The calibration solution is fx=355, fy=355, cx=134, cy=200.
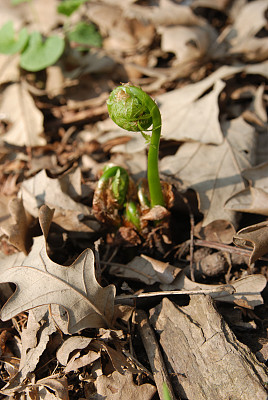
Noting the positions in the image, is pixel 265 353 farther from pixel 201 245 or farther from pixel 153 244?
pixel 153 244

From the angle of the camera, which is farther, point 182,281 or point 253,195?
point 253,195

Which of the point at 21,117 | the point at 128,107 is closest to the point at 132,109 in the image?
the point at 128,107

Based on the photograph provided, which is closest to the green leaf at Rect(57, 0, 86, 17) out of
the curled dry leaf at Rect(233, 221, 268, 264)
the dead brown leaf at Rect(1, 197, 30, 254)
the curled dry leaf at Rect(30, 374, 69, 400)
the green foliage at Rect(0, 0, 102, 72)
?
the green foliage at Rect(0, 0, 102, 72)

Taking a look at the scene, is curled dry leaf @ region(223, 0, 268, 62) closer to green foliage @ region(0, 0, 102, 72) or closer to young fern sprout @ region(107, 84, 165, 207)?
green foliage @ region(0, 0, 102, 72)

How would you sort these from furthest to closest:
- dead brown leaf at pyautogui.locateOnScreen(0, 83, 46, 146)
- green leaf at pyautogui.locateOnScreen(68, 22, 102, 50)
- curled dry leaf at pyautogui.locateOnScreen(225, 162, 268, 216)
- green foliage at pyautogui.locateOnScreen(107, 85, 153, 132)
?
green leaf at pyautogui.locateOnScreen(68, 22, 102, 50) → dead brown leaf at pyautogui.locateOnScreen(0, 83, 46, 146) → curled dry leaf at pyautogui.locateOnScreen(225, 162, 268, 216) → green foliage at pyautogui.locateOnScreen(107, 85, 153, 132)

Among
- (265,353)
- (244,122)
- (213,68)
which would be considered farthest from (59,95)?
(265,353)

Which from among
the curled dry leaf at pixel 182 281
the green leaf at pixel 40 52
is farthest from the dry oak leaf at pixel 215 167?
the green leaf at pixel 40 52

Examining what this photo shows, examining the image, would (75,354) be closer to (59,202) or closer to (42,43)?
(59,202)
